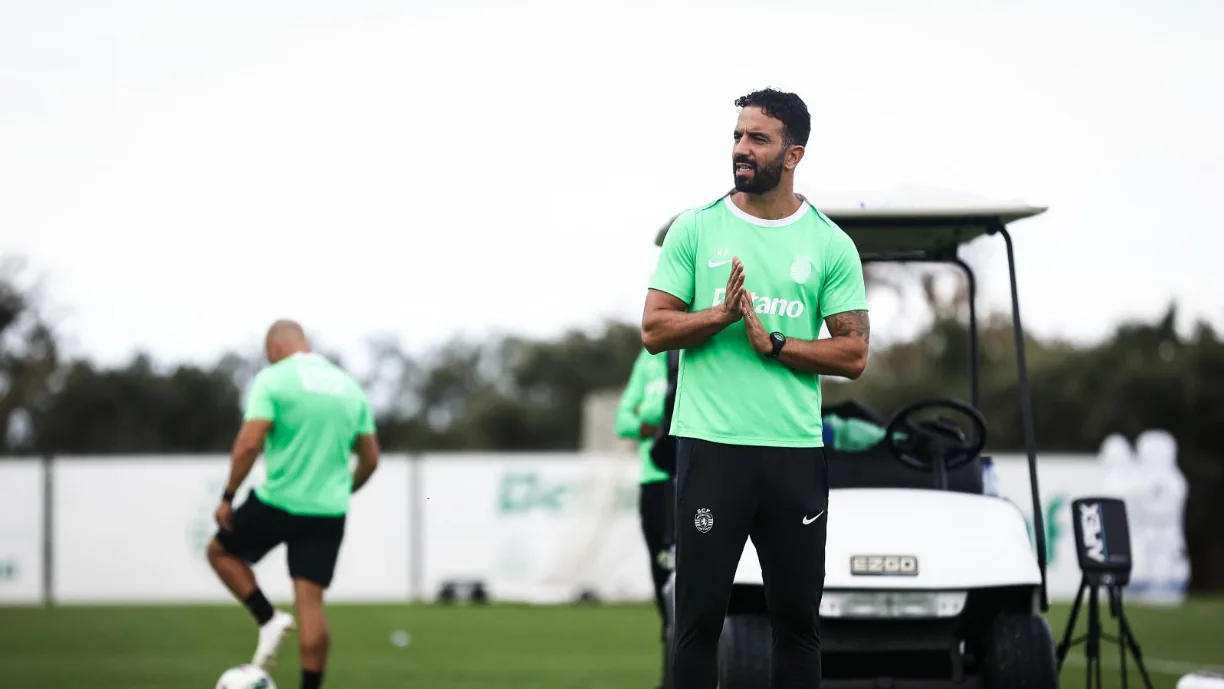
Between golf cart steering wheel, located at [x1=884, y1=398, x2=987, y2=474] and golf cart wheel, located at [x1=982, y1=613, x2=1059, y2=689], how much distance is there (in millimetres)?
1128

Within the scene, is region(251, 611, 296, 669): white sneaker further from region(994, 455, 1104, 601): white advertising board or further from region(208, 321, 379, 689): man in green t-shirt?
region(994, 455, 1104, 601): white advertising board

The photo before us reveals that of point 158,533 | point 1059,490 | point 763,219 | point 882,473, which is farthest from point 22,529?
point 763,219

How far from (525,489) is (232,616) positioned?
6639 mm

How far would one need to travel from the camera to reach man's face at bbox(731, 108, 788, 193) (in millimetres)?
5391

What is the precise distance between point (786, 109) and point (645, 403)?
5.05m

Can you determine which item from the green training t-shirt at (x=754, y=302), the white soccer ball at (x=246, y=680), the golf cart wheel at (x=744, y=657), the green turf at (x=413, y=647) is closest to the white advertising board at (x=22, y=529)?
the green turf at (x=413, y=647)

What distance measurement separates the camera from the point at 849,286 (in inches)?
217

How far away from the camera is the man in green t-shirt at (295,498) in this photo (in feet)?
29.2

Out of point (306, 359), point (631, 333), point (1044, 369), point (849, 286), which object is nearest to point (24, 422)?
point (631, 333)

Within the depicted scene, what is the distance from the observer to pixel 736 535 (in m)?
5.25

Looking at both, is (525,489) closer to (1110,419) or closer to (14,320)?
(1110,419)

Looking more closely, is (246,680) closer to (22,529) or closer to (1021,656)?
(1021,656)

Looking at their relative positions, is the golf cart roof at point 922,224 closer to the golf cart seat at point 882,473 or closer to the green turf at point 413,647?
the golf cart seat at point 882,473

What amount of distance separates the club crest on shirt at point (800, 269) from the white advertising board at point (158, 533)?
70.4 ft
